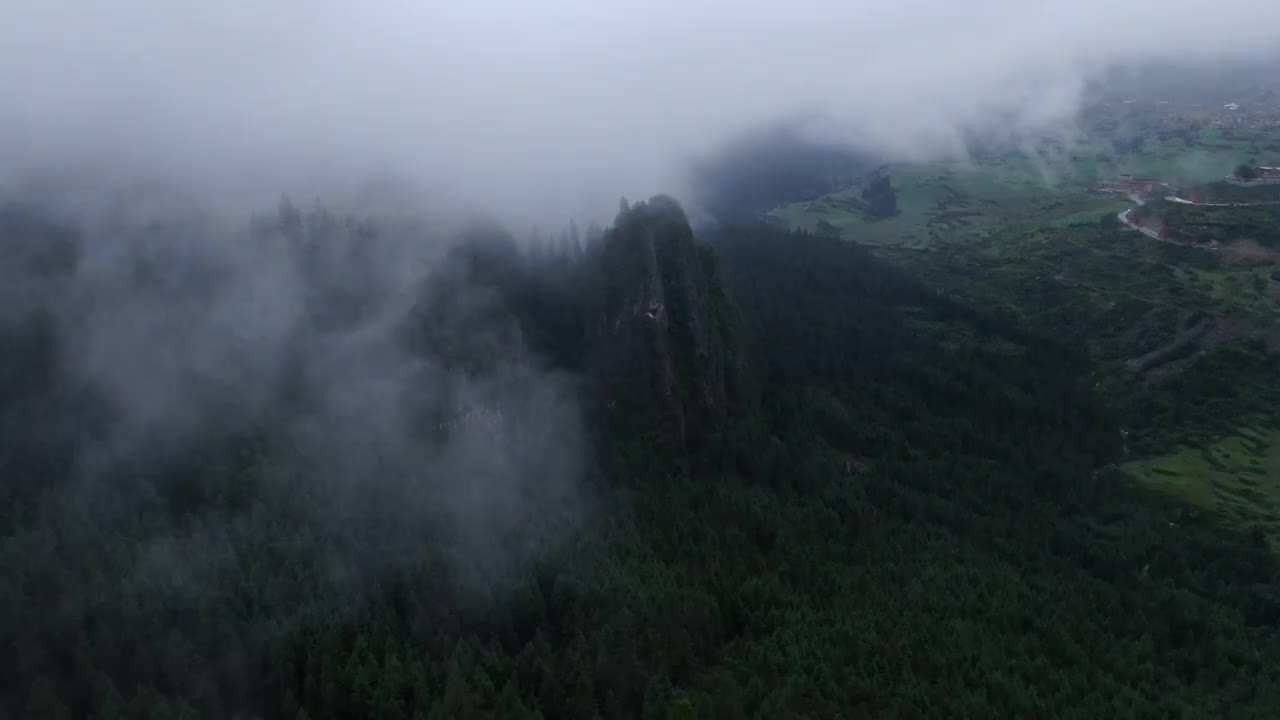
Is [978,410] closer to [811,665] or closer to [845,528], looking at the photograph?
[845,528]

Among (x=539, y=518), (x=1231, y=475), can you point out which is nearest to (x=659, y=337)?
(x=539, y=518)

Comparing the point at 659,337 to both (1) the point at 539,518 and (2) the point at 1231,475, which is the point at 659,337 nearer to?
(1) the point at 539,518

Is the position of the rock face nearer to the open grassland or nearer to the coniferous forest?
the coniferous forest

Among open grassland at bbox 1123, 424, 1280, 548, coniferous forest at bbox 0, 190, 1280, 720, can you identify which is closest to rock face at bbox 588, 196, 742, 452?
coniferous forest at bbox 0, 190, 1280, 720

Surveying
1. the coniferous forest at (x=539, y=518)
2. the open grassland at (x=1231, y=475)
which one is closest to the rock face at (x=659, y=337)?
the coniferous forest at (x=539, y=518)

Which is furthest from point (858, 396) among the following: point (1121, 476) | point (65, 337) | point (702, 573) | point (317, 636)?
point (65, 337)
